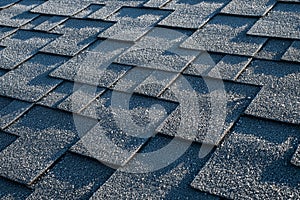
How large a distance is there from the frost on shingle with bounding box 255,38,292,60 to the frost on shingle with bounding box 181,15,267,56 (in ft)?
0.07

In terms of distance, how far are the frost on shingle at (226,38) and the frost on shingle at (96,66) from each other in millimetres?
302

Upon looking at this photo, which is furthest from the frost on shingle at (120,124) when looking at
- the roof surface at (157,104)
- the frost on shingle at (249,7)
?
the frost on shingle at (249,7)

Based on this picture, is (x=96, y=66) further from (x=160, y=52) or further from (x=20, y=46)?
(x=20, y=46)

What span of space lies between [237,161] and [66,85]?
0.82 m

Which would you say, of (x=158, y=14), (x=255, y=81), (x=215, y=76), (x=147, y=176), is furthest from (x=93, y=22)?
(x=147, y=176)

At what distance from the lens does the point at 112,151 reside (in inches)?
53.7

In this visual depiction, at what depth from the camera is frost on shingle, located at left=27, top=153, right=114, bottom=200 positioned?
1267 mm

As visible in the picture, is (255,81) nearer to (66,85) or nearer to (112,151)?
(112,151)

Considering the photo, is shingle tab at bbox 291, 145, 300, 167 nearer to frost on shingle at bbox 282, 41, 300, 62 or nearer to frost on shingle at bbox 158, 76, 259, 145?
frost on shingle at bbox 158, 76, 259, 145

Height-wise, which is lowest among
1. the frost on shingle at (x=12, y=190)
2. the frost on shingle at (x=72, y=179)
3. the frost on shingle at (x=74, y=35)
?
the frost on shingle at (x=12, y=190)

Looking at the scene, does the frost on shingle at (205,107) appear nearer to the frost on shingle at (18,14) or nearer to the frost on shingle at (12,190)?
the frost on shingle at (12,190)

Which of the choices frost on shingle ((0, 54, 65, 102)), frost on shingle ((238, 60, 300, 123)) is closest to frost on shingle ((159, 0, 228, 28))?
frost on shingle ((238, 60, 300, 123))

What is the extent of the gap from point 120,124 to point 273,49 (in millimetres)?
670

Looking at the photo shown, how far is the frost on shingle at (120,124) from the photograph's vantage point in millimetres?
1364
